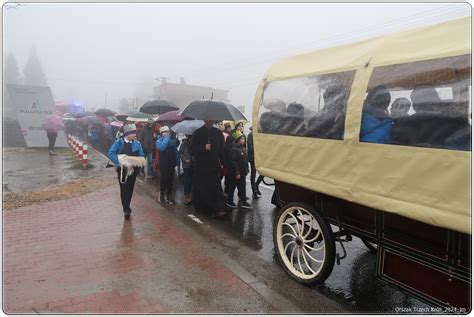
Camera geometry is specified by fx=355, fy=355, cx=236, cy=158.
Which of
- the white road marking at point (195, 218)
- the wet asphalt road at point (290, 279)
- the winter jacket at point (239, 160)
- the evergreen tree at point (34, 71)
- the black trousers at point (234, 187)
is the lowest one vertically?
the wet asphalt road at point (290, 279)

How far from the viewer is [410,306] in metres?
3.62

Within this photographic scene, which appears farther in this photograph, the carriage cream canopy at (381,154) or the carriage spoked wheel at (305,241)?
the carriage spoked wheel at (305,241)

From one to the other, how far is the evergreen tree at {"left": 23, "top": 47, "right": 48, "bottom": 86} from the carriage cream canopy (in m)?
104

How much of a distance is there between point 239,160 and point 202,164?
1011 mm

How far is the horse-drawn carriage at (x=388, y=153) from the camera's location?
2.57 m

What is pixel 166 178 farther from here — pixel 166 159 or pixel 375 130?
pixel 375 130

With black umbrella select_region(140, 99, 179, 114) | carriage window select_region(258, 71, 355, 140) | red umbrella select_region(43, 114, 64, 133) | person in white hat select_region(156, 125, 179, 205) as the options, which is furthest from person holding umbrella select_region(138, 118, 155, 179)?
red umbrella select_region(43, 114, 64, 133)

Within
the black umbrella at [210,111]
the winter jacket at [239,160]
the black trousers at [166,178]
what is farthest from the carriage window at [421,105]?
the black trousers at [166,178]

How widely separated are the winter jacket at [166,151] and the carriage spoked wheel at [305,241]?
141 inches

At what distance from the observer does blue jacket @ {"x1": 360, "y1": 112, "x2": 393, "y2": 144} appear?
118 inches

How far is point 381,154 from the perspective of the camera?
9.84ft

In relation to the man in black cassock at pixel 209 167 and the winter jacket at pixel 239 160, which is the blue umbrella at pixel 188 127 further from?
the winter jacket at pixel 239 160

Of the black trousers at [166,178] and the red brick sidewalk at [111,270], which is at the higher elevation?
the black trousers at [166,178]

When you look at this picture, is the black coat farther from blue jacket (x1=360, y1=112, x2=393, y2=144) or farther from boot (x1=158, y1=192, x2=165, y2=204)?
boot (x1=158, y1=192, x2=165, y2=204)
